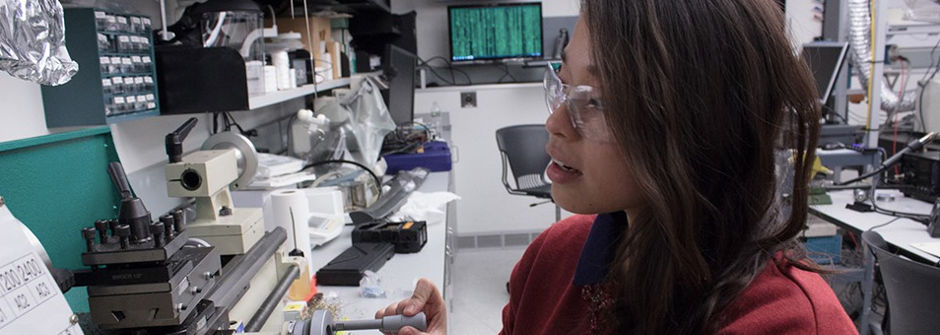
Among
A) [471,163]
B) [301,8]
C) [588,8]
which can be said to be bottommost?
[471,163]

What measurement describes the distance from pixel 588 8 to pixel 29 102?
1088mm

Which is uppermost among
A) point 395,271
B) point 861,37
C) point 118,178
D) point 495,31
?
point 495,31

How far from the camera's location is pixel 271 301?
1224 millimetres

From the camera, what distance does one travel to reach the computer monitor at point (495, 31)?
172 inches

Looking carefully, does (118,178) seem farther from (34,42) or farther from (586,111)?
(586,111)

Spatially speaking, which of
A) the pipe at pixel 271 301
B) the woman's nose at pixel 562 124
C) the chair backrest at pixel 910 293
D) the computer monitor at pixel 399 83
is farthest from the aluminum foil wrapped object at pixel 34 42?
the computer monitor at pixel 399 83

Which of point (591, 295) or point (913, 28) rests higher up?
point (913, 28)

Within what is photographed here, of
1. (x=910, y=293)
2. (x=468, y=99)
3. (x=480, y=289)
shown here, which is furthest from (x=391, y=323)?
(x=468, y=99)

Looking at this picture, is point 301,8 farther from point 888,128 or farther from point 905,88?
point 905,88

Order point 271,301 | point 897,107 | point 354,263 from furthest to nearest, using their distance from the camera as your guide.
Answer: point 897,107, point 354,263, point 271,301

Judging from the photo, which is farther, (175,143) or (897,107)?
(897,107)

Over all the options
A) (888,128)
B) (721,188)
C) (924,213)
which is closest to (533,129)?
(924,213)

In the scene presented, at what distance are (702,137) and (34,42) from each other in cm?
90

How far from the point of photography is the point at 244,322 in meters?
1.10
